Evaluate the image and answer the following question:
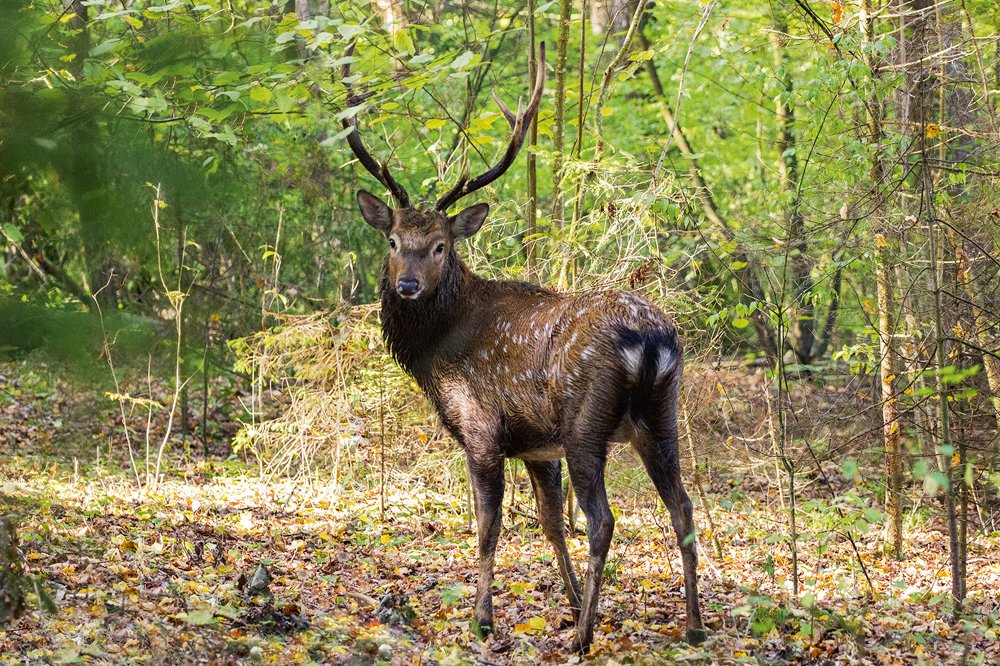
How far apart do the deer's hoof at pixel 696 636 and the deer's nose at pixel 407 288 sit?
2.64 meters

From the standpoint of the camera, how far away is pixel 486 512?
21.9 feet

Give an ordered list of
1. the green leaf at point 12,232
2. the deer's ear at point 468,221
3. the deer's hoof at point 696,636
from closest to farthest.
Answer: the green leaf at point 12,232 → the deer's hoof at point 696,636 → the deer's ear at point 468,221

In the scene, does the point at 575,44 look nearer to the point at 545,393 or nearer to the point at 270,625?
the point at 545,393

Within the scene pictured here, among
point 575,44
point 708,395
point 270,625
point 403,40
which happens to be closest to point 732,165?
point 575,44

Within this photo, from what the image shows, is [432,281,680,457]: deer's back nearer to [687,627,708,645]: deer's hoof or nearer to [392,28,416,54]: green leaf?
[687,627,708,645]: deer's hoof

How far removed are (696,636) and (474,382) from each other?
6.74ft

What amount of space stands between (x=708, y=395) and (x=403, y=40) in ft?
12.2

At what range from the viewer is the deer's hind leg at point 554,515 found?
22.5 feet

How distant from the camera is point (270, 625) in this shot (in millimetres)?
5922

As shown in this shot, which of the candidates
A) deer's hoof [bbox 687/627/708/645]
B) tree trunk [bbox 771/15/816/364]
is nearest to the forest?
deer's hoof [bbox 687/627/708/645]

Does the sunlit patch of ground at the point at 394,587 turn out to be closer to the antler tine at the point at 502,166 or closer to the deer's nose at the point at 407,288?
the deer's nose at the point at 407,288

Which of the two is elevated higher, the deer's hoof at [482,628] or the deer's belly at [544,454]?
the deer's belly at [544,454]

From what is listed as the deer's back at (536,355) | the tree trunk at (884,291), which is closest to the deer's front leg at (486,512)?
the deer's back at (536,355)

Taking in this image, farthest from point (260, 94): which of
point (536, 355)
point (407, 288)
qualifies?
point (536, 355)
